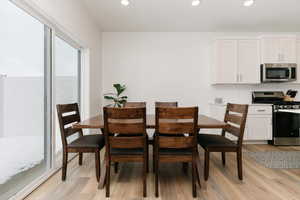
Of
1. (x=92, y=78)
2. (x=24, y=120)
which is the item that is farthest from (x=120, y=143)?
(x=92, y=78)

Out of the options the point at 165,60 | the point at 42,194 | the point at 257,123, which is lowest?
the point at 42,194

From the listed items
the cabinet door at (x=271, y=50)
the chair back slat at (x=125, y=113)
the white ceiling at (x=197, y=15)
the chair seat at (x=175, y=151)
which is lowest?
the chair seat at (x=175, y=151)

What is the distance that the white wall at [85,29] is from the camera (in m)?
2.38

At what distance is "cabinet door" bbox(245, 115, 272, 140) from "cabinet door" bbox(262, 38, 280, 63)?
1.28m

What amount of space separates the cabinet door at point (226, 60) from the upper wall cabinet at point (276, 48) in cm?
65

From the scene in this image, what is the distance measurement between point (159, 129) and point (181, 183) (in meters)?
0.83

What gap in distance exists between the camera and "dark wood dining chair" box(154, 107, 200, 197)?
1881 millimetres

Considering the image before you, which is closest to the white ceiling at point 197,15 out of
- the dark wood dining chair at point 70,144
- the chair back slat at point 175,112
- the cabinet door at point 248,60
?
the cabinet door at point 248,60

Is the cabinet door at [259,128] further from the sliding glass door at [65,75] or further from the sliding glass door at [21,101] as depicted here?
the sliding glass door at [21,101]

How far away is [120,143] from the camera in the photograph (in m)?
1.95

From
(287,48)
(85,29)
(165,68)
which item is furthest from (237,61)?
(85,29)

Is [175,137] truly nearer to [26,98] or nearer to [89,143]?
[89,143]

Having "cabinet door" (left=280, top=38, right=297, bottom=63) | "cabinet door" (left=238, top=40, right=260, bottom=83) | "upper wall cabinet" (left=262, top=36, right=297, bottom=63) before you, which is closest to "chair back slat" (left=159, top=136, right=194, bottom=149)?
"cabinet door" (left=238, top=40, right=260, bottom=83)

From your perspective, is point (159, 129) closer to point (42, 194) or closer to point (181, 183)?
point (181, 183)
